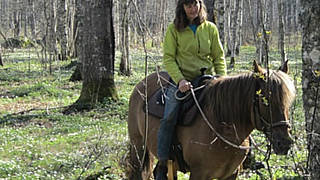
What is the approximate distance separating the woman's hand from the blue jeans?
0.21 metres

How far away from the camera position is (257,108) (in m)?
4.07

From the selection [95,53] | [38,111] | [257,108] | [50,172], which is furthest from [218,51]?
[38,111]

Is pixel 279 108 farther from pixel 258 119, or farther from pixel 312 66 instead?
pixel 312 66

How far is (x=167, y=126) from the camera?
4.83 meters

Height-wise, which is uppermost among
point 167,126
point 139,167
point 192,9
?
point 192,9

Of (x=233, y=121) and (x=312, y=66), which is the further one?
(x=233, y=121)

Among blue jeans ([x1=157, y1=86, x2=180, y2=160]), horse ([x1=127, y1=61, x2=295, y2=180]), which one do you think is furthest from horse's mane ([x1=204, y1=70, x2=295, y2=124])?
blue jeans ([x1=157, y1=86, x2=180, y2=160])

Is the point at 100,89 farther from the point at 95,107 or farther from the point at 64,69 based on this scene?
the point at 64,69

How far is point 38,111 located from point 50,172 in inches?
237

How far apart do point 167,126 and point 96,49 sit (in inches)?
299

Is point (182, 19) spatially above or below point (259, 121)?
above

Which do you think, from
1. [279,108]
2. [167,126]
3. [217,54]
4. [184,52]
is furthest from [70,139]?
[279,108]

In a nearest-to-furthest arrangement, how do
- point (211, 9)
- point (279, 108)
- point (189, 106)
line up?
point (279, 108)
point (189, 106)
point (211, 9)

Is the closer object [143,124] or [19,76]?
[143,124]
